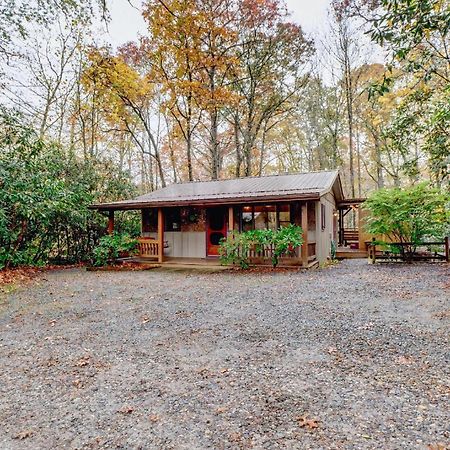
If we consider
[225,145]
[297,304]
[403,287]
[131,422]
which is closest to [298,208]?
[403,287]

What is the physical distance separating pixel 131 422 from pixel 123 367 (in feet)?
3.53

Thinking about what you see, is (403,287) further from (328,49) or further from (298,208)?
(328,49)

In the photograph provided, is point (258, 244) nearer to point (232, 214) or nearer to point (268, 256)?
point (268, 256)

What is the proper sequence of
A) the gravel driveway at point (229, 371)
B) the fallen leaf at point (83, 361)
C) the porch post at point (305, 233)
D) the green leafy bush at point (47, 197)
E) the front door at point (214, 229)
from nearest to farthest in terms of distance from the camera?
the gravel driveway at point (229, 371) < the fallen leaf at point (83, 361) < the green leafy bush at point (47, 197) < the porch post at point (305, 233) < the front door at point (214, 229)

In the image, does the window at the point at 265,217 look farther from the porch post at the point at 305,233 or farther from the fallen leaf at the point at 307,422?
the fallen leaf at the point at 307,422

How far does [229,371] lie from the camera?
3.39 m

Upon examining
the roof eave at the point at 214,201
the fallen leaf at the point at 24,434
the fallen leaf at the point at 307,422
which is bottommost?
the fallen leaf at the point at 24,434

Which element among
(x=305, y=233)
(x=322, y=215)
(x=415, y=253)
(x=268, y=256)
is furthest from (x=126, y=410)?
(x=415, y=253)

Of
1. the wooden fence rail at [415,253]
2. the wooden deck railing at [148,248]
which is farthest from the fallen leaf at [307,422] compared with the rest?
the wooden deck railing at [148,248]

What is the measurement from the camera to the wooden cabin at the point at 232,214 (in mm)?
10766

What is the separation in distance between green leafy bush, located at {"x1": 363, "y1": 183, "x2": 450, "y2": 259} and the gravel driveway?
4567 mm

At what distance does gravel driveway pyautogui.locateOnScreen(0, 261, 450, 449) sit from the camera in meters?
2.38

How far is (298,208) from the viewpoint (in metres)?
11.7

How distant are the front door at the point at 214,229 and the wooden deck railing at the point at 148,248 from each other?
6.69 ft
